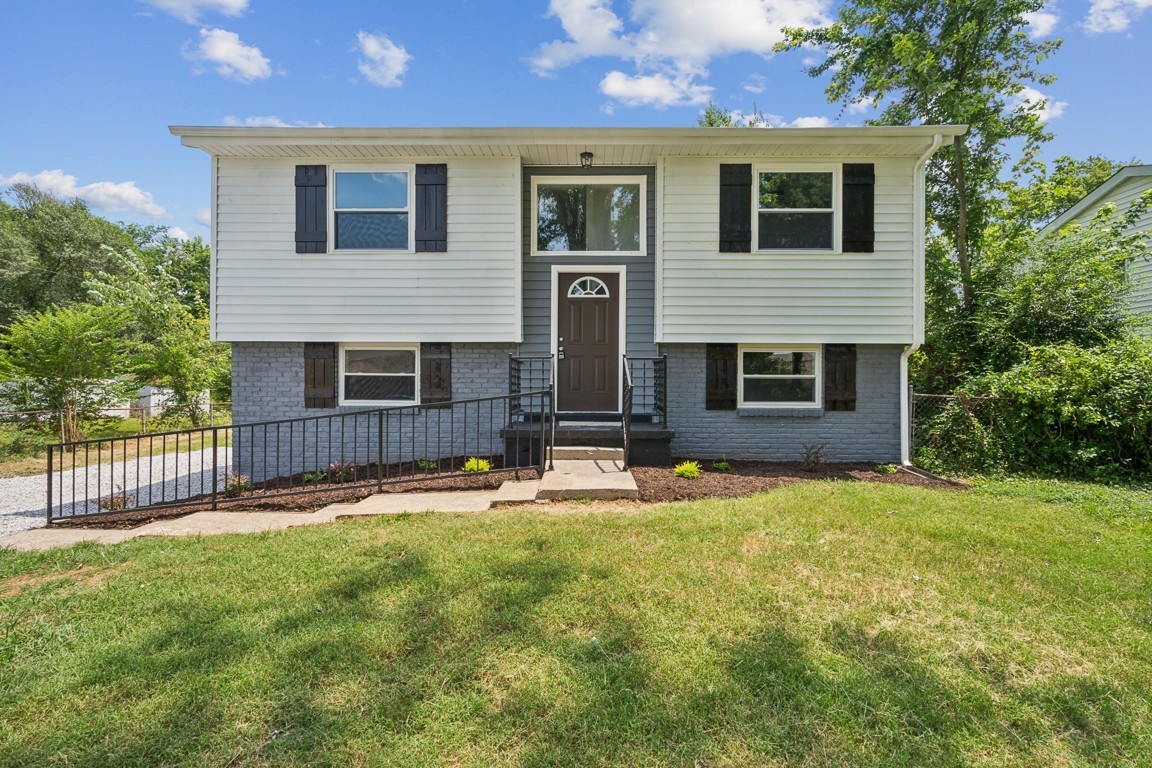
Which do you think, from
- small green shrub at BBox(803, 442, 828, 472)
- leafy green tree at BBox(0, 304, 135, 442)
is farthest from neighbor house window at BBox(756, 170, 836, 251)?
leafy green tree at BBox(0, 304, 135, 442)

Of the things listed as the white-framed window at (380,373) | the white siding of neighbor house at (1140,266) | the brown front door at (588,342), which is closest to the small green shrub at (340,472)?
the white-framed window at (380,373)

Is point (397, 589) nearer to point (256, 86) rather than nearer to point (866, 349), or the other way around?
point (866, 349)

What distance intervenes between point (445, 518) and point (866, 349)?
6.57 m

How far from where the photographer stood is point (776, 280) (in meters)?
7.59

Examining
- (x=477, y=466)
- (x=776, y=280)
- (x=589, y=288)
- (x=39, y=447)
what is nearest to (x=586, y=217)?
(x=589, y=288)

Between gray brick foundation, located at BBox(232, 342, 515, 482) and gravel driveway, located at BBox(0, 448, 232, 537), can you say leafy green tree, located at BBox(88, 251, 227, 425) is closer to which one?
gravel driveway, located at BBox(0, 448, 232, 537)

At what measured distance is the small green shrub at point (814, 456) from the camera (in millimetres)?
7301

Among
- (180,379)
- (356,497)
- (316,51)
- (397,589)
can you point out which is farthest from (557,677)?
(180,379)

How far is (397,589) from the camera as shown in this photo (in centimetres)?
311

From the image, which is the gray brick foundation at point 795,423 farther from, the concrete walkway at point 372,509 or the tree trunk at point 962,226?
the tree trunk at point 962,226

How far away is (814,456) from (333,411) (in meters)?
7.03

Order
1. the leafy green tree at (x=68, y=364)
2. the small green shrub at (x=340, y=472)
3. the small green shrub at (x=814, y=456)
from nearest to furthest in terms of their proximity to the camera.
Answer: the small green shrub at (x=340, y=472)
the small green shrub at (x=814, y=456)
the leafy green tree at (x=68, y=364)

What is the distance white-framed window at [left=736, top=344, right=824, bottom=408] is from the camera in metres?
7.89

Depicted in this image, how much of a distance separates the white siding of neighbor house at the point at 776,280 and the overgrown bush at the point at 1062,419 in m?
1.50
